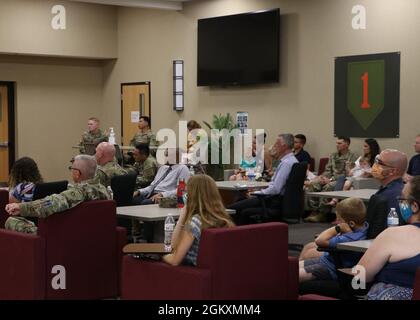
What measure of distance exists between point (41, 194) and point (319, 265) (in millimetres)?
2224

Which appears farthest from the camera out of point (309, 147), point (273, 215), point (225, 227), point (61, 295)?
point (309, 147)

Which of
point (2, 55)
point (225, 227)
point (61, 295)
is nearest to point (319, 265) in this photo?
point (225, 227)

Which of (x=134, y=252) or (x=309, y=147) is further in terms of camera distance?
(x=309, y=147)

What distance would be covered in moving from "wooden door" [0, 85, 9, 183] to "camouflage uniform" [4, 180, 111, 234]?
9.95 metres

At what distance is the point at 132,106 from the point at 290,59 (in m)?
4.65

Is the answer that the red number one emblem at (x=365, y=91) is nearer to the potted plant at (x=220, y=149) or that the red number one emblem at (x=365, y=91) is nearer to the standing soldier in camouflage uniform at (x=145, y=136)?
the potted plant at (x=220, y=149)

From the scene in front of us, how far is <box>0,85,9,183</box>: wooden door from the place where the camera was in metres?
15.3

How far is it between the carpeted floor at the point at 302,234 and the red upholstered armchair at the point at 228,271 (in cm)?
337

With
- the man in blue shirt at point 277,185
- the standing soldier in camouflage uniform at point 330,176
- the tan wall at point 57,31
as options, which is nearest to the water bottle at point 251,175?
the standing soldier in camouflage uniform at point 330,176

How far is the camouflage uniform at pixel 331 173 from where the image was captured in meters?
10.7

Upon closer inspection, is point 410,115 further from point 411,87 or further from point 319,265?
point 319,265

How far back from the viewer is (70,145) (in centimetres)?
1614

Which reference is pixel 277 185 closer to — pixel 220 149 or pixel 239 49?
pixel 220 149

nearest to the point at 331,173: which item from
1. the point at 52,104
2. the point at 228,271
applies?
the point at 228,271
